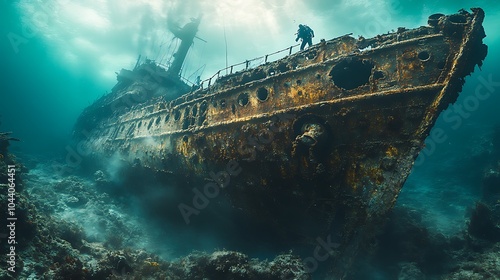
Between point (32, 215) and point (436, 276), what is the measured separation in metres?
13.9

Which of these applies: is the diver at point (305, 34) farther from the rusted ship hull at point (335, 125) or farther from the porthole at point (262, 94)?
the porthole at point (262, 94)

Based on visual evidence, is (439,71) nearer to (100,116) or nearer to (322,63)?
(322,63)

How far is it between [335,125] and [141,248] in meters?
8.42

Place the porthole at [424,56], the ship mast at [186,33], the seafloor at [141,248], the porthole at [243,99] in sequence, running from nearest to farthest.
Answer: the porthole at [424,56], the seafloor at [141,248], the porthole at [243,99], the ship mast at [186,33]

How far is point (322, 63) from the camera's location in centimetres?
664

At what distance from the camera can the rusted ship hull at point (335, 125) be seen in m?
5.33

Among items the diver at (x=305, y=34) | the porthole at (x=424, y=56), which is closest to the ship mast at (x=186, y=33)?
the diver at (x=305, y=34)

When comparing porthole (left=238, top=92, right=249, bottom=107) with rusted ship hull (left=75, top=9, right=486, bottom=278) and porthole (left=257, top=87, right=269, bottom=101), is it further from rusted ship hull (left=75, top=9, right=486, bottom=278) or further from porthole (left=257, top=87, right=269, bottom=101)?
porthole (left=257, top=87, right=269, bottom=101)

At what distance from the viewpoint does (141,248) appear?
9.82m

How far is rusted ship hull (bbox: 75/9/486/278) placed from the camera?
5328 millimetres

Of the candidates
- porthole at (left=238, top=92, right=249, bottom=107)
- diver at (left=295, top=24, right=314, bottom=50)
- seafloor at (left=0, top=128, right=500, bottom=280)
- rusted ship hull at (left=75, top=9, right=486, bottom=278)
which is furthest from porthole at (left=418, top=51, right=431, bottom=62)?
porthole at (left=238, top=92, right=249, bottom=107)

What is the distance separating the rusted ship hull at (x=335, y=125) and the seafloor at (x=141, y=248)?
1.02 m

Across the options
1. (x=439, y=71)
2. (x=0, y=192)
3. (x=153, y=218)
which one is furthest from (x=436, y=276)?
(x=0, y=192)

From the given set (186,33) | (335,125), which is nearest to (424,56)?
(335,125)
